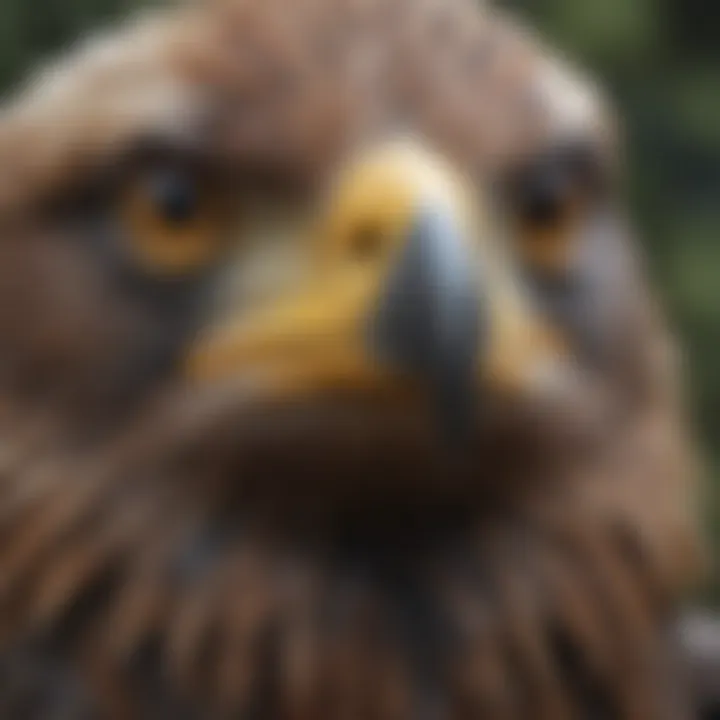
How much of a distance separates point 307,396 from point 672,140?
357 centimetres

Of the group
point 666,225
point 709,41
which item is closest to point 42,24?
point 666,225

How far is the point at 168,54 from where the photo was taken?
7.49ft

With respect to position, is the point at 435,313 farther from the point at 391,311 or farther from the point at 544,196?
the point at 544,196

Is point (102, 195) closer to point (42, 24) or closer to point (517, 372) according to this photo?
point (517, 372)

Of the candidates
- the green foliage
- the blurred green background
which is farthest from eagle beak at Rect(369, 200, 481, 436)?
the green foliage

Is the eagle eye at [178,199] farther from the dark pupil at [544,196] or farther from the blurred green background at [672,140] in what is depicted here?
the blurred green background at [672,140]

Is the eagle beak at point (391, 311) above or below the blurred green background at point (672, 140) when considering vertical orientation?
→ below

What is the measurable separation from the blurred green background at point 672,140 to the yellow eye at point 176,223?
2873 millimetres

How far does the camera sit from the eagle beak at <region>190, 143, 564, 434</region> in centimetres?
208

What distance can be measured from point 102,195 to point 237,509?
263 millimetres

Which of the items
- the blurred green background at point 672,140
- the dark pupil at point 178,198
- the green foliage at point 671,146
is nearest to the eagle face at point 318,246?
the dark pupil at point 178,198

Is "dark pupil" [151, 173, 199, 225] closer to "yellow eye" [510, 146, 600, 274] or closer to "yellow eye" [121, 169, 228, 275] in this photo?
"yellow eye" [121, 169, 228, 275]

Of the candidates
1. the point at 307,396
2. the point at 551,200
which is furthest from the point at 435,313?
the point at 551,200

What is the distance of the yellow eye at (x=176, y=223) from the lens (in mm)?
2211
